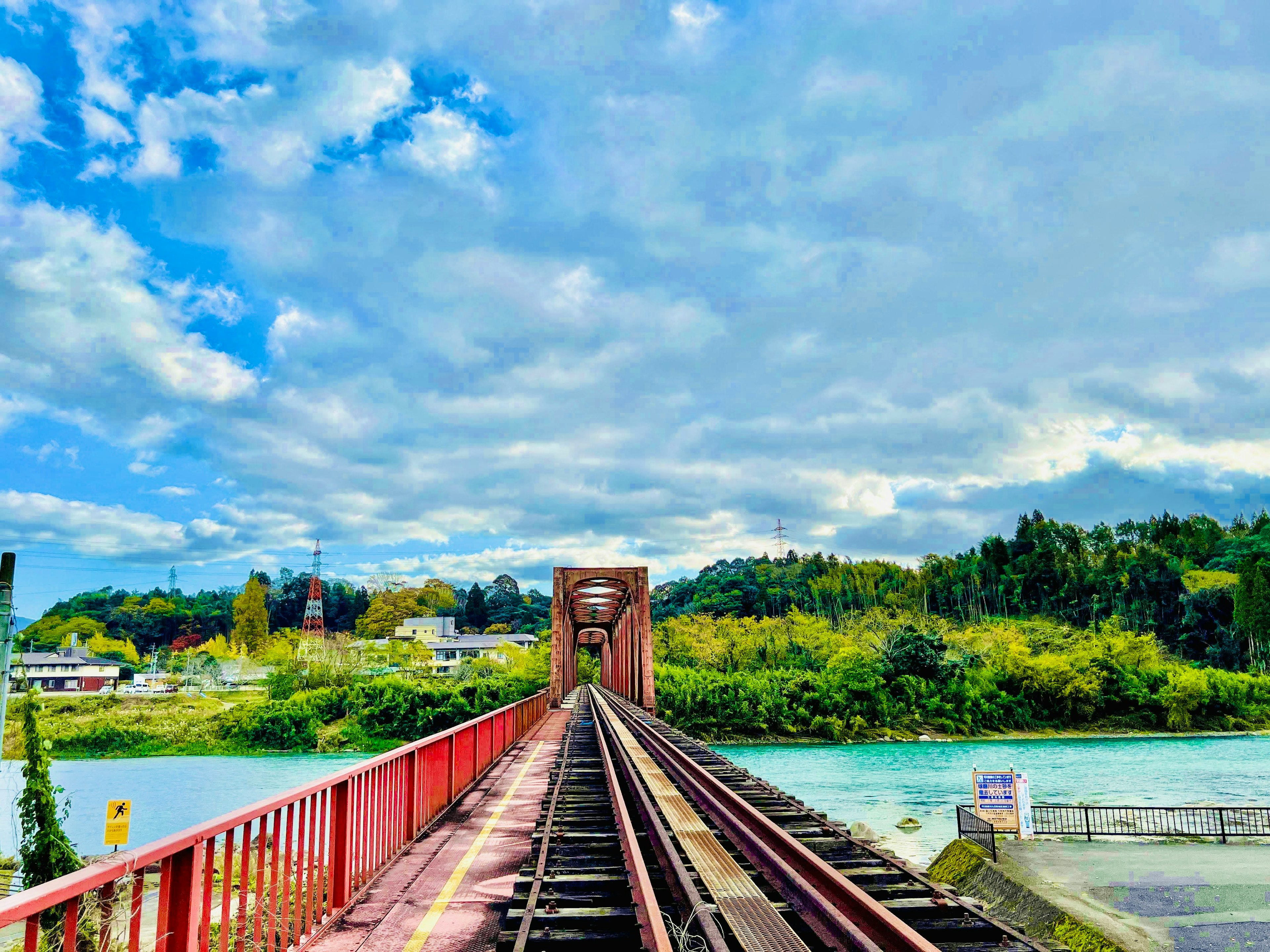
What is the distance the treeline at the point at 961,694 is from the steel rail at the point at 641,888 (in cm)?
3725

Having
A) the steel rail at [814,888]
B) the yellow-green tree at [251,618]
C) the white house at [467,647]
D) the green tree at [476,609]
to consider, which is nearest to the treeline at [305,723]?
the white house at [467,647]

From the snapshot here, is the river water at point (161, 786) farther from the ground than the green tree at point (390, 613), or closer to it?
closer to it

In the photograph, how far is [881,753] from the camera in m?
38.9

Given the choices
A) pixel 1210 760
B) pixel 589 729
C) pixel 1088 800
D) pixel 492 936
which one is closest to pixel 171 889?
pixel 492 936

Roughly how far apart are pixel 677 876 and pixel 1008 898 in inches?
443

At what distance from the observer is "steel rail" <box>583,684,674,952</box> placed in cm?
348

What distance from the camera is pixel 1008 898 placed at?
13164 millimetres

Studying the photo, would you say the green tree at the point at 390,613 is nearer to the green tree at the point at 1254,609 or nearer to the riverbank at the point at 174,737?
the riverbank at the point at 174,737

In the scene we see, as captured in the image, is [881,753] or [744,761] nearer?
[744,761]

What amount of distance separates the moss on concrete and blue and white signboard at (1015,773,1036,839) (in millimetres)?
1546

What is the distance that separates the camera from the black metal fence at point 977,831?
15062mm

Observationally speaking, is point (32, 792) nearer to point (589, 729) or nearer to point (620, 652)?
point (589, 729)

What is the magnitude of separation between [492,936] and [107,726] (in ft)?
174

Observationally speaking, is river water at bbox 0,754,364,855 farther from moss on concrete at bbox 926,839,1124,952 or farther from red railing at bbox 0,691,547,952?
red railing at bbox 0,691,547,952
